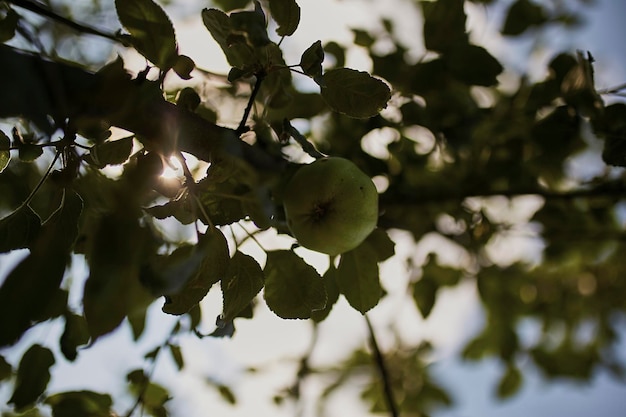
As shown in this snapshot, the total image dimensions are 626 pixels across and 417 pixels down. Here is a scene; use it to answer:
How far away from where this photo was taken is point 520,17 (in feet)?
5.09

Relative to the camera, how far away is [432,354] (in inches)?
88.0

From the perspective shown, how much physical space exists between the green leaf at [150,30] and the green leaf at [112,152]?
0.44ft

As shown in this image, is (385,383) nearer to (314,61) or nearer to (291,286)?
(291,286)

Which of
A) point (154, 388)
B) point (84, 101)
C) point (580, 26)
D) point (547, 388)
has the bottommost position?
point (154, 388)

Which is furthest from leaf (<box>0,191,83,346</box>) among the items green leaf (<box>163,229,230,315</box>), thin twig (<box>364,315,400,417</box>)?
thin twig (<box>364,315,400,417</box>)

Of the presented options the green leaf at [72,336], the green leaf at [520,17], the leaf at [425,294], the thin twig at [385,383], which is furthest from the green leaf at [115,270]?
the green leaf at [520,17]

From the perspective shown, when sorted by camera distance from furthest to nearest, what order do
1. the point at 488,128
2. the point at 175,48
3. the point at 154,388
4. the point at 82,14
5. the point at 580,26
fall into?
the point at 580,26, the point at 82,14, the point at 488,128, the point at 154,388, the point at 175,48

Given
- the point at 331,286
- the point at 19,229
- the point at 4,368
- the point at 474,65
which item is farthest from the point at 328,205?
the point at 4,368

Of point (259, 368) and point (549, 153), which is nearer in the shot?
point (549, 153)

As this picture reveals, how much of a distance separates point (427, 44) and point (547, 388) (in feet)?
5.92

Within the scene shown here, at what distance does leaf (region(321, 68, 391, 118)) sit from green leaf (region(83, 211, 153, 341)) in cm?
42

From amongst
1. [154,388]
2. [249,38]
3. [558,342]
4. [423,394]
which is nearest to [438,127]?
[249,38]

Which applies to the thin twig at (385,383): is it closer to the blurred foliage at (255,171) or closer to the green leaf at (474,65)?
the blurred foliage at (255,171)

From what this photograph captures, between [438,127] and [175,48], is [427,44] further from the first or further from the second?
[175,48]
